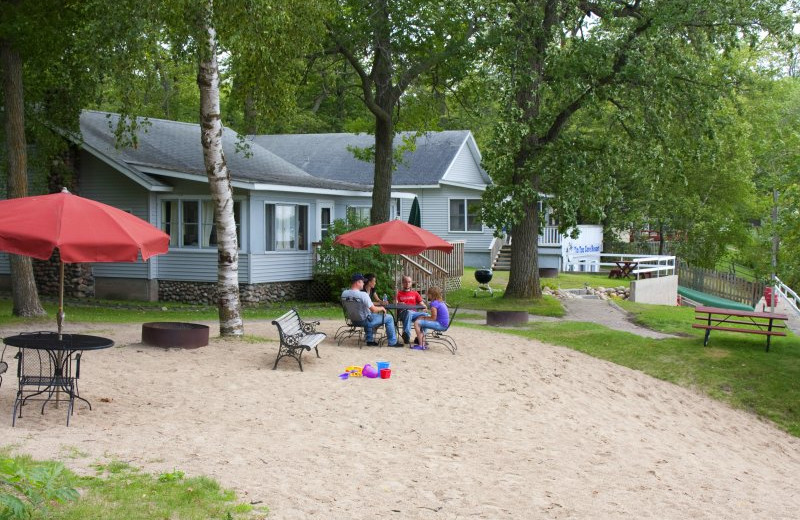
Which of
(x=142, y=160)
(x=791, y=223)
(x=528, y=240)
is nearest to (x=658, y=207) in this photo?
(x=528, y=240)

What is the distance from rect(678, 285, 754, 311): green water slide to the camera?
33.8 meters

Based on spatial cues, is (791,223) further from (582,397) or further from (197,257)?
(197,257)

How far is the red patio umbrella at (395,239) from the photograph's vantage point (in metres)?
16.6

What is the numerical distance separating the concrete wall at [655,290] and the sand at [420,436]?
14209 mm

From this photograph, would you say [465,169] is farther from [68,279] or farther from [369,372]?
[369,372]

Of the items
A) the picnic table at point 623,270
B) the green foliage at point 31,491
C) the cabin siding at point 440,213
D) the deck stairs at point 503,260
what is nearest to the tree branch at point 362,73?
the cabin siding at point 440,213

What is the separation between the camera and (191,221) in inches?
1005

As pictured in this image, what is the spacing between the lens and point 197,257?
83.1 ft

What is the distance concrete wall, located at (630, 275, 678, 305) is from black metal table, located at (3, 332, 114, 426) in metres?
22.4

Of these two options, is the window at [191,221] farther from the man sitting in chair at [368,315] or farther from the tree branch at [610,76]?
the man sitting in chair at [368,315]

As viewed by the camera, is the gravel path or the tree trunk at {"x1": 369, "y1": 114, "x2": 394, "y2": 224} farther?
the tree trunk at {"x1": 369, "y1": 114, "x2": 394, "y2": 224}

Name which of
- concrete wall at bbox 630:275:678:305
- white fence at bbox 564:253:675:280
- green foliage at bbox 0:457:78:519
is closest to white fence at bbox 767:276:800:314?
concrete wall at bbox 630:275:678:305

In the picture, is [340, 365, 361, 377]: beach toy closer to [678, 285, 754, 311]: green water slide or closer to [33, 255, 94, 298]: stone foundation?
[33, 255, 94, 298]: stone foundation

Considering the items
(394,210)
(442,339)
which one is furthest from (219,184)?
(394,210)
